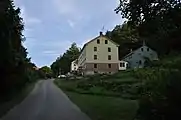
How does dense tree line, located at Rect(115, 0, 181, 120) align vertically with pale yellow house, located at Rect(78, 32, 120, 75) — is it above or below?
below

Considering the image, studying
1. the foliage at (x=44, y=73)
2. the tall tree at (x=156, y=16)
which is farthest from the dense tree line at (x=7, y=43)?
the foliage at (x=44, y=73)

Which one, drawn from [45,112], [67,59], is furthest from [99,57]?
[45,112]

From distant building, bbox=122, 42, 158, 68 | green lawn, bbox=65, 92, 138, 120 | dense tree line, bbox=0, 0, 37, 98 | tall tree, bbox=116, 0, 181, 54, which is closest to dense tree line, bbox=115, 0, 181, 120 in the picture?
tall tree, bbox=116, 0, 181, 54

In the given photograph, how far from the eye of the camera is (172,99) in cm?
883

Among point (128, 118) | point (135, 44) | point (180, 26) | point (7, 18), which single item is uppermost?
point (135, 44)

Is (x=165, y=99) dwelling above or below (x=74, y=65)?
below

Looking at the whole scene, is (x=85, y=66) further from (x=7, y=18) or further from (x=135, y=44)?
(x=7, y=18)

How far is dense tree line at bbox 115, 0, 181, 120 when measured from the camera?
8914 millimetres

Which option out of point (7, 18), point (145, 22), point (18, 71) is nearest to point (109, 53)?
point (18, 71)

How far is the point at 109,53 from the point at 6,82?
242 ft

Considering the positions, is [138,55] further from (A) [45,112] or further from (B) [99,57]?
(A) [45,112]

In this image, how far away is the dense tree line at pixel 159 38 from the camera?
891 centimetres

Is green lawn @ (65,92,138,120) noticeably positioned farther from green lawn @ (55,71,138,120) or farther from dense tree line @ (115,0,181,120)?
dense tree line @ (115,0,181,120)

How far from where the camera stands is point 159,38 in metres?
16.2
